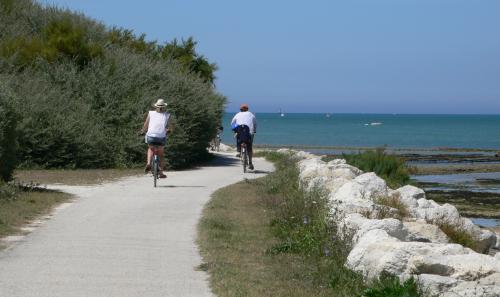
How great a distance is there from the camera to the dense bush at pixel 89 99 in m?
24.4

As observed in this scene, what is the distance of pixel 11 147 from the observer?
666 inches

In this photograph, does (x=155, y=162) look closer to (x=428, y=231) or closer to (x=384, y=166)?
(x=428, y=231)

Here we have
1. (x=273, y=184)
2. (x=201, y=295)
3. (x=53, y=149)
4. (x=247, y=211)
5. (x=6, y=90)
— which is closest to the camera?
(x=201, y=295)

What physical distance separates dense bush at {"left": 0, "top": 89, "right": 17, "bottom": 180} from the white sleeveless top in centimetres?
353

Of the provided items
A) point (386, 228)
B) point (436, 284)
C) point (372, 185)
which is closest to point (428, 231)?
point (386, 228)

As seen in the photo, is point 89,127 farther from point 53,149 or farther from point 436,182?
point 436,182

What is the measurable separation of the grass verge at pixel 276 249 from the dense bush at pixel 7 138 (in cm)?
425

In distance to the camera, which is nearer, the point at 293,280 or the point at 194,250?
the point at 293,280

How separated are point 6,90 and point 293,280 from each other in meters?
9.67

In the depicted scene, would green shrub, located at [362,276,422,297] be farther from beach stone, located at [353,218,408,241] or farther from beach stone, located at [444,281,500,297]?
beach stone, located at [353,218,408,241]

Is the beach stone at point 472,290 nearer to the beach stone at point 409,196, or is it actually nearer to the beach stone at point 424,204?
the beach stone at point 409,196

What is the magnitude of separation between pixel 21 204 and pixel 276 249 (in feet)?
18.4

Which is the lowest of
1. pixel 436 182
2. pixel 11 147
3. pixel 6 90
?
pixel 436 182

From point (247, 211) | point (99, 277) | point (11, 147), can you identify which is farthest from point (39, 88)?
point (99, 277)
